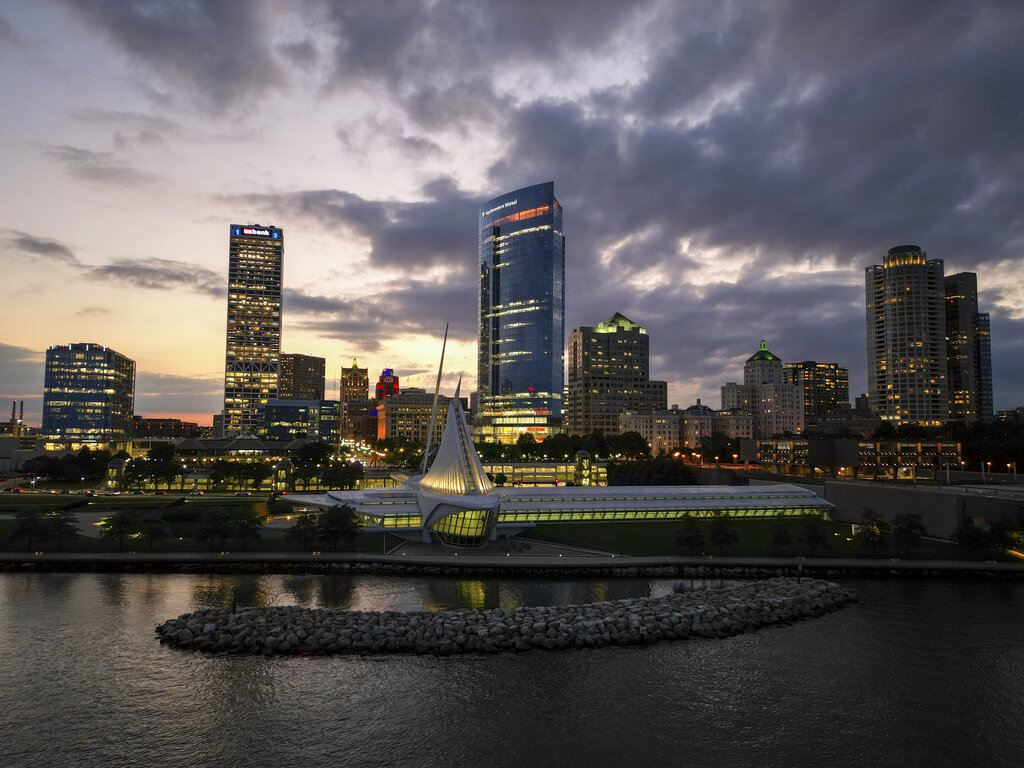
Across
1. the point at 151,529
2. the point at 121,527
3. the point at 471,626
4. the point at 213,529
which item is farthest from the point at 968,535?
the point at 121,527

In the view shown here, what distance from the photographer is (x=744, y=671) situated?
1660 inches

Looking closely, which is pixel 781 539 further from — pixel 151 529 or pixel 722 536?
pixel 151 529

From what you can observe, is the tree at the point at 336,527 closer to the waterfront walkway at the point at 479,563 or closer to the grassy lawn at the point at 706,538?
the waterfront walkway at the point at 479,563

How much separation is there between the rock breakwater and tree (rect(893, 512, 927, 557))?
24859 mm

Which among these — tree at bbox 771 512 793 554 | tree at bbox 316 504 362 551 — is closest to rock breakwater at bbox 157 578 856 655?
tree at bbox 771 512 793 554

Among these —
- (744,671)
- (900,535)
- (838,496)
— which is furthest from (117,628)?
(838,496)

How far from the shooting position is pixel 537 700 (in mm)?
37750

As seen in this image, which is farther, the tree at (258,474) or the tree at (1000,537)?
the tree at (258,474)

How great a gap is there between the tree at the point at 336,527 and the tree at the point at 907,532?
63.1m

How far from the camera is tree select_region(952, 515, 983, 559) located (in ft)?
230

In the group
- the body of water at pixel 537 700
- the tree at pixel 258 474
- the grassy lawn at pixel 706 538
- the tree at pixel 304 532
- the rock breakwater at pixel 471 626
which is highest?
the tree at pixel 258 474

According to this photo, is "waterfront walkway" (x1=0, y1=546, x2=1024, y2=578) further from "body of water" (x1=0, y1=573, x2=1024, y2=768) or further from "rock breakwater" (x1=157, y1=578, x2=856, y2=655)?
"body of water" (x1=0, y1=573, x2=1024, y2=768)

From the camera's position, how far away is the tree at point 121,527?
74.0m

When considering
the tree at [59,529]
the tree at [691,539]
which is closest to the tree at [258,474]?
the tree at [59,529]
